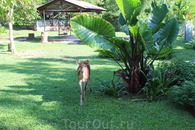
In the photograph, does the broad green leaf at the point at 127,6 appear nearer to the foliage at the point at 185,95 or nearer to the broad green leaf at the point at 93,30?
the broad green leaf at the point at 93,30

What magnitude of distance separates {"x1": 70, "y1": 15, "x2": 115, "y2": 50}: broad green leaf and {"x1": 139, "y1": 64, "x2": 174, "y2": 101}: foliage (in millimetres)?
1352

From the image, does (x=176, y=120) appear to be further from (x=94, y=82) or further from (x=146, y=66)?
(x=94, y=82)

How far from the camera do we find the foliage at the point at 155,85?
5418mm

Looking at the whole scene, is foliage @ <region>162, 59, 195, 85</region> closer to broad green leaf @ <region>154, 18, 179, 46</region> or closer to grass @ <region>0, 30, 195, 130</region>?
broad green leaf @ <region>154, 18, 179, 46</region>

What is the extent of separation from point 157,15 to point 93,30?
6.18 feet

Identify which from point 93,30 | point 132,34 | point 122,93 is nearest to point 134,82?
point 122,93

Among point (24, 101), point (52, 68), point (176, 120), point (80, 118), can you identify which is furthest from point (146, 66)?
point (52, 68)

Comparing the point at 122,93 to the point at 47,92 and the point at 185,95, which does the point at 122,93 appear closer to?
the point at 185,95

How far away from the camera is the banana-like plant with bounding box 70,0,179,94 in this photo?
506 cm

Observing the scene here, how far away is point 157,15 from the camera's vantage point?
597 centimetres

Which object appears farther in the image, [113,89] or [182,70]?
[182,70]

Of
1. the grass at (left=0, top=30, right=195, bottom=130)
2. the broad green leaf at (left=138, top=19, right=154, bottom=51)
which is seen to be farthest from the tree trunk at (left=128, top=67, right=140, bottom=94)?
the broad green leaf at (left=138, top=19, right=154, bottom=51)

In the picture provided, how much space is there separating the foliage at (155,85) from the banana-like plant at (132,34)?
292 mm

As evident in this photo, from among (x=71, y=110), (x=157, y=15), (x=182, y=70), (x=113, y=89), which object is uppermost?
(x=157, y=15)
